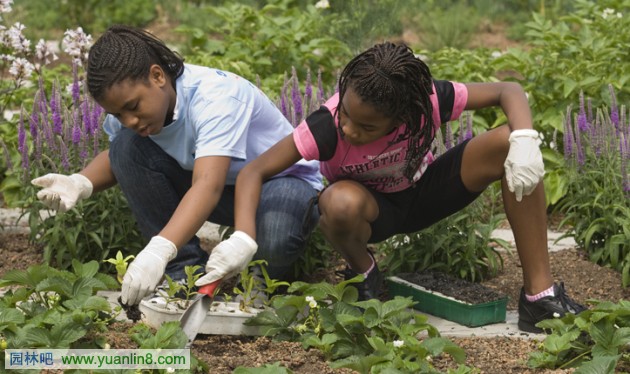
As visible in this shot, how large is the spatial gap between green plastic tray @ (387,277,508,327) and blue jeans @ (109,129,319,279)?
419 millimetres

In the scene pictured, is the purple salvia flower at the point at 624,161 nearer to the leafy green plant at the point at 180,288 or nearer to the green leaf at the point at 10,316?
the leafy green plant at the point at 180,288

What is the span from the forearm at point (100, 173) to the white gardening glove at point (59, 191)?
133 millimetres

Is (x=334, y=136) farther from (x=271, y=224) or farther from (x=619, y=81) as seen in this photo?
(x=619, y=81)

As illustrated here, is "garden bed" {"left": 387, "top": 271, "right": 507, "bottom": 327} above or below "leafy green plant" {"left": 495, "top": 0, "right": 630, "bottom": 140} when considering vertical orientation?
below

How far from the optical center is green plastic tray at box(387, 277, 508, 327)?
142 inches

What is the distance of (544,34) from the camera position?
5.64m

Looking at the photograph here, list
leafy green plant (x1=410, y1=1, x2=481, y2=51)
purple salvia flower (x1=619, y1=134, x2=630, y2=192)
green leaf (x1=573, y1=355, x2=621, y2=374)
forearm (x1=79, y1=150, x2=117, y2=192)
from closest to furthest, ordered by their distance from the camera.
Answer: green leaf (x1=573, y1=355, x2=621, y2=374), forearm (x1=79, y1=150, x2=117, y2=192), purple salvia flower (x1=619, y1=134, x2=630, y2=192), leafy green plant (x1=410, y1=1, x2=481, y2=51)

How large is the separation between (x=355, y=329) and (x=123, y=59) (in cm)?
113

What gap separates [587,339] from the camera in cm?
314

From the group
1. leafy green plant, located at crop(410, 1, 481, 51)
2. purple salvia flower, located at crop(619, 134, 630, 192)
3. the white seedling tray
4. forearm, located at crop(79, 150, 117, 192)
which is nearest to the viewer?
the white seedling tray

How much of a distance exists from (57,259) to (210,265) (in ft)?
3.77

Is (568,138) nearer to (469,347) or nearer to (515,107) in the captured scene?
(515,107)

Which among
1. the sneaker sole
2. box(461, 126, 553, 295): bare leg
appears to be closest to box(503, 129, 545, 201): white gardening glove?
box(461, 126, 553, 295): bare leg

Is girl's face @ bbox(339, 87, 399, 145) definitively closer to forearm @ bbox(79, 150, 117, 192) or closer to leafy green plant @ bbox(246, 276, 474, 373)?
leafy green plant @ bbox(246, 276, 474, 373)
